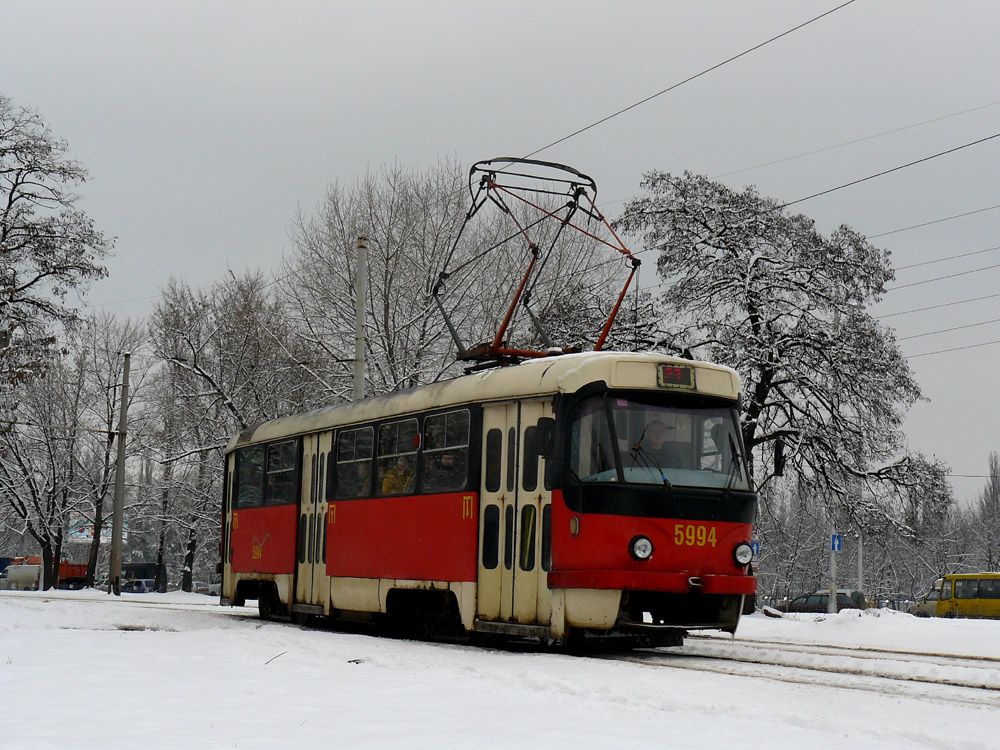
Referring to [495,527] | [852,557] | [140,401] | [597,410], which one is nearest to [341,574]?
[495,527]

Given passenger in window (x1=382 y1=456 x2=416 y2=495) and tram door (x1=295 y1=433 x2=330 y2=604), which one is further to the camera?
tram door (x1=295 y1=433 x2=330 y2=604)

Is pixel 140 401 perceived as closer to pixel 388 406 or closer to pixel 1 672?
pixel 388 406

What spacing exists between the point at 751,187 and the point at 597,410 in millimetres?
21444

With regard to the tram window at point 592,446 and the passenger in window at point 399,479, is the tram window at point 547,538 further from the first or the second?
the passenger in window at point 399,479

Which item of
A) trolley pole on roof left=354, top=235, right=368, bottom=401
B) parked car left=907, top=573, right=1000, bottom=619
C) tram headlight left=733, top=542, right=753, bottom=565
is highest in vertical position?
trolley pole on roof left=354, top=235, right=368, bottom=401

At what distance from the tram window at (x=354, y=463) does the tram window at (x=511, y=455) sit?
3.22 m

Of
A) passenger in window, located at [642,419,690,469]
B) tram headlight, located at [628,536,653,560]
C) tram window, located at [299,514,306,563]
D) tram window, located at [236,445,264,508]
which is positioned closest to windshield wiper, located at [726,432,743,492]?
passenger in window, located at [642,419,690,469]

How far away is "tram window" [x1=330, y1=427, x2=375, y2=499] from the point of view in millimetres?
15953

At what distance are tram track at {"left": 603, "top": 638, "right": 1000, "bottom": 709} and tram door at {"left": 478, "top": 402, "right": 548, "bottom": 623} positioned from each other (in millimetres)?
1189

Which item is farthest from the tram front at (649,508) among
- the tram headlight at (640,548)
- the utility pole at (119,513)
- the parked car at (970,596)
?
the parked car at (970,596)

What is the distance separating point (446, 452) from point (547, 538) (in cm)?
221

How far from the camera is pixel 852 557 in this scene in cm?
9638

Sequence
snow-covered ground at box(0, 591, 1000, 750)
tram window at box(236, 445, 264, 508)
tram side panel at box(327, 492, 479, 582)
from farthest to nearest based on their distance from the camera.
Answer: tram window at box(236, 445, 264, 508)
tram side panel at box(327, 492, 479, 582)
snow-covered ground at box(0, 591, 1000, 750)

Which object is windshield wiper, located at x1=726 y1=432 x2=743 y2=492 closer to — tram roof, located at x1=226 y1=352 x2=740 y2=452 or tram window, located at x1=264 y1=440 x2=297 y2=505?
tram roof, located at x1=226 y1=352 x2=740 y2=452
